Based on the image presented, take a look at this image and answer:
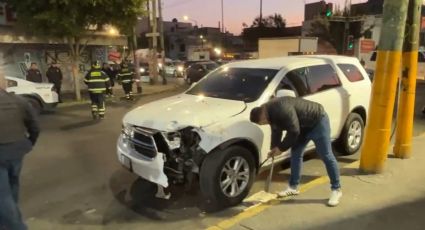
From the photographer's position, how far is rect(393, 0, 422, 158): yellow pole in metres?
6.29

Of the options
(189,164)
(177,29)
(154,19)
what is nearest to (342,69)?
(189,164)

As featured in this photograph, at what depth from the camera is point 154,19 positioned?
2419 centimetres

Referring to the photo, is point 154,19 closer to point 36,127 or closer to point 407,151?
point 407,151

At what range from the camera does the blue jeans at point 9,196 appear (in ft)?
12.3

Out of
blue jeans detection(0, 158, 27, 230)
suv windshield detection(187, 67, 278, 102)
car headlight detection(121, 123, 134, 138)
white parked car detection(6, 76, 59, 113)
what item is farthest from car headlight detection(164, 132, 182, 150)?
white parked car detection(6, 76, 59, 113)

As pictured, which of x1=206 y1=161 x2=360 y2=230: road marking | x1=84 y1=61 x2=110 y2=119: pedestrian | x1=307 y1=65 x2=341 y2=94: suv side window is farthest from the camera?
x1=84 y1=61 x2=110 y2=119: pedestrian

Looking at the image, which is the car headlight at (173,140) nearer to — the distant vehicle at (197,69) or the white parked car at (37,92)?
the white parked car at (37,92)

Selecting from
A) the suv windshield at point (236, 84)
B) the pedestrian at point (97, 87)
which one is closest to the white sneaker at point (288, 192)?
the suv windshield at point (236, 84)

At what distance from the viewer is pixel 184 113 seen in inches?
208

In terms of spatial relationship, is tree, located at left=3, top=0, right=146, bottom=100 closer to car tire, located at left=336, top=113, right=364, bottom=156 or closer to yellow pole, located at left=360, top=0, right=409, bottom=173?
car tire, located at left=336, top=113, right=364, bottom=156

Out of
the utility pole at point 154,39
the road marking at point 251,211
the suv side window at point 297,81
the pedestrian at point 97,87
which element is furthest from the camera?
the utility pole at point 154,39

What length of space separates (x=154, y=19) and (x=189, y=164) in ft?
66.1

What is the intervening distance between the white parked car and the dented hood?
9.15m

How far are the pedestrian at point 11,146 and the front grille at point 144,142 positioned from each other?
4.76 ft
